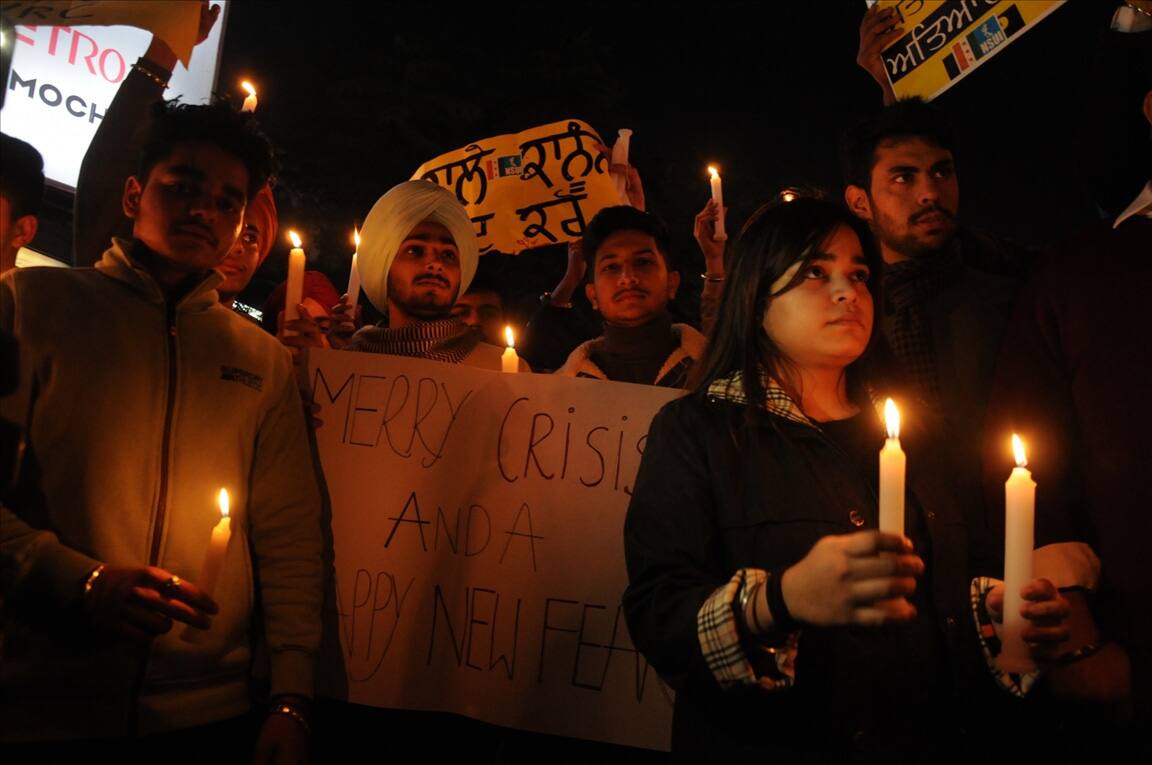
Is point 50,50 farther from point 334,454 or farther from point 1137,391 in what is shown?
point 1137,391

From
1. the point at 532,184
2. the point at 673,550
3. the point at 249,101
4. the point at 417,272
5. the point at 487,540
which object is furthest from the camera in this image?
the point at 532,184

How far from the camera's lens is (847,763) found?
6.52 ft

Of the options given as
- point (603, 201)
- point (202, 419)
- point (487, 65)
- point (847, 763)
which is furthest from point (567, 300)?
point (487, 65)

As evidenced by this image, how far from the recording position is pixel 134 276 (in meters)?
2.76

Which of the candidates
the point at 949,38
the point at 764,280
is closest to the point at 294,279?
the point at 764,280

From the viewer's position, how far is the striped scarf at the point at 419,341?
3.75m

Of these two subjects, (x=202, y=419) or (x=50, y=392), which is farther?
(x=202, y=419)

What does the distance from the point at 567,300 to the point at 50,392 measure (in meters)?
3.22

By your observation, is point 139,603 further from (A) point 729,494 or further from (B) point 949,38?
(B) point 949,38

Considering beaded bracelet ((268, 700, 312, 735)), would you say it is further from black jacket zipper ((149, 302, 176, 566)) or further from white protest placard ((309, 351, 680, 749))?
black jacket zipper ((149, 302, 176, 566))

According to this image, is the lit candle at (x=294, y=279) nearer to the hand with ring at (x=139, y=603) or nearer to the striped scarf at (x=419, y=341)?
the striped scarf at (x=419, y=341)

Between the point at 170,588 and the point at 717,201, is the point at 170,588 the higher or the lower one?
the lower one

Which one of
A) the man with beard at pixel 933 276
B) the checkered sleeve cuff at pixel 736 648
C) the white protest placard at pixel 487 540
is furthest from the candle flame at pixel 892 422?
the white protest placard at pixel 487 540

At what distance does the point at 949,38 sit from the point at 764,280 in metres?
2.58
